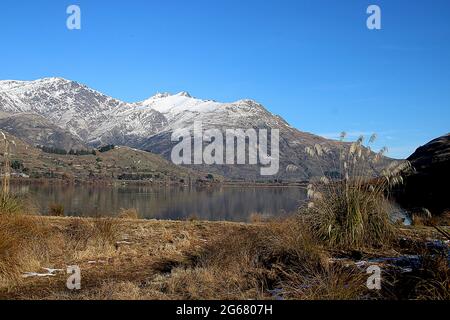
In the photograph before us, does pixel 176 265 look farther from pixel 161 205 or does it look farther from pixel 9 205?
pixel 161 205

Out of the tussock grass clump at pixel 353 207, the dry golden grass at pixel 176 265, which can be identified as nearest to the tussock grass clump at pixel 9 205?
the dry golden grass at pixel 176 265

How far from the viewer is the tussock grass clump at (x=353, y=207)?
36.9 feet

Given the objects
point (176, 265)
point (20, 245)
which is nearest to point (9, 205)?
point (20, 245)

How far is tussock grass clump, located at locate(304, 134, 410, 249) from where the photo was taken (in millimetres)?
11234

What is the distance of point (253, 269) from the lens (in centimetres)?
946

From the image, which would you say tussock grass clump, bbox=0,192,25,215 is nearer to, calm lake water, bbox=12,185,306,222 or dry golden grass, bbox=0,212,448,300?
dry golden grass, bbox=0,212,448,300

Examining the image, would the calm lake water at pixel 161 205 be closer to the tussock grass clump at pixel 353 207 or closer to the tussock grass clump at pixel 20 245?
the tussock grass clump at pixel 353 207

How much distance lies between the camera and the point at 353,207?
1116cm

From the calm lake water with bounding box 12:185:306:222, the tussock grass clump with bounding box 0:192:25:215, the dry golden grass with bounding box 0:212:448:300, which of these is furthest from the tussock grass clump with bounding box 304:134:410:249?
the tussock grass clump with bounding box 0:192:25:215

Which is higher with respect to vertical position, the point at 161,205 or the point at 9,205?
the point at 9,205
